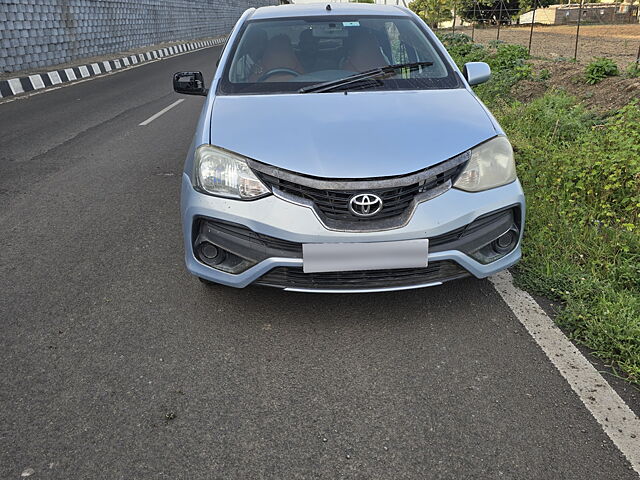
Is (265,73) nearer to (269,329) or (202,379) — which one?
(269,329)

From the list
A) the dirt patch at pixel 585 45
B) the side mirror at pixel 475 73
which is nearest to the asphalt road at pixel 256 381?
the side mirror at pixel 475 73

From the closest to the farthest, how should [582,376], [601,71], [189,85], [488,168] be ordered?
[582,376]
[488,168]
[189,85]
[601,71]

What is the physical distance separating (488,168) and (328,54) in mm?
1687

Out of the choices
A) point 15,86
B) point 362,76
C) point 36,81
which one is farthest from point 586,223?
point 36,81

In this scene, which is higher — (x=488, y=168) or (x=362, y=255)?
(x=488, y=168)

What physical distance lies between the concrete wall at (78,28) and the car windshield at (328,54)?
454 inches

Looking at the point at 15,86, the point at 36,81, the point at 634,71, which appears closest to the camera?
the point at 634,71

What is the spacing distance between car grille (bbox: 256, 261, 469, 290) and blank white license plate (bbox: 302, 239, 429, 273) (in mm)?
74

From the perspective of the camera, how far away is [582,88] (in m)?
7.86

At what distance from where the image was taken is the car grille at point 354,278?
2.77 m

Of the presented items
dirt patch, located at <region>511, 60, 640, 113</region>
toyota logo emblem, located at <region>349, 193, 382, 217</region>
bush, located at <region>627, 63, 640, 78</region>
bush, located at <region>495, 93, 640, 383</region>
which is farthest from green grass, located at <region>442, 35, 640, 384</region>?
bush, located at <region>627, 63, 640, 78</region>

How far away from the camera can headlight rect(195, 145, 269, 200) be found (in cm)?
277

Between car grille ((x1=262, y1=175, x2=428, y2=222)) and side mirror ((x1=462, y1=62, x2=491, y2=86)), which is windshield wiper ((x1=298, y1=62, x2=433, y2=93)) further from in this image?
car grille ((x1=262, y1=175, x2=428, y2=222))

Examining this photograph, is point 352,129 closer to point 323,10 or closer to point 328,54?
point 328,54
